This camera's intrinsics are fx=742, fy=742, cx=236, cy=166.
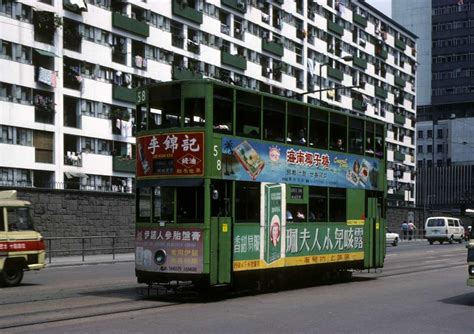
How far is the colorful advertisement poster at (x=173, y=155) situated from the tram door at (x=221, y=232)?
60 centimetres

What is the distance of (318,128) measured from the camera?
1819 centimetres

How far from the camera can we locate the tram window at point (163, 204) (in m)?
15.1

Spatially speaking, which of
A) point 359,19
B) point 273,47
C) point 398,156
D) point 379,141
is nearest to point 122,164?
point 273,47

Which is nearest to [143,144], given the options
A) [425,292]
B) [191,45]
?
[425,292]

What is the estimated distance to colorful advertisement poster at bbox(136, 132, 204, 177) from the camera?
48.6 ft

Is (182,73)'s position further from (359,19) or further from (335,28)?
(359,19)

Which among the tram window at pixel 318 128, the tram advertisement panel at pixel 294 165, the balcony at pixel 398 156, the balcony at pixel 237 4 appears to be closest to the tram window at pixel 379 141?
the tram advertisement panel at pixel 294 165

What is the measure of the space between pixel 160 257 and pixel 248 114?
3564 mm

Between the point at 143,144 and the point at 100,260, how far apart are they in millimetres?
16315

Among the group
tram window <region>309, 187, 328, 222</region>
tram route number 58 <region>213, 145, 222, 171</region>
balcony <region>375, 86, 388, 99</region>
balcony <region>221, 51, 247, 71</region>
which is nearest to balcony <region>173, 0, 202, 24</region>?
balcony <region>221, 51, 247, 71</region>

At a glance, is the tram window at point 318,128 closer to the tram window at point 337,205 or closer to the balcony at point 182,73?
the tram window at point 337,205

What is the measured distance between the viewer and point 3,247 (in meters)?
18.0

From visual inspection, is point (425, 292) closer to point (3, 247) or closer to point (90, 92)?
point (3, 247)

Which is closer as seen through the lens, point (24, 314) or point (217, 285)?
point (24, 314)
